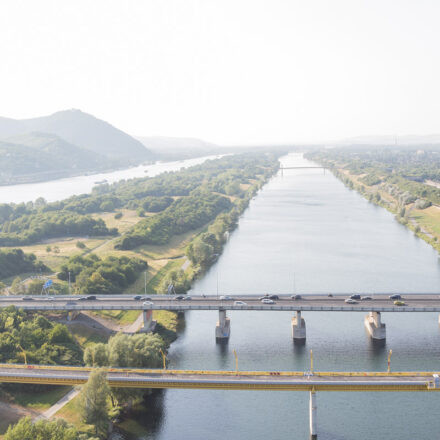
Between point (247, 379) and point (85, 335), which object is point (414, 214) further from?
point (247, 379)

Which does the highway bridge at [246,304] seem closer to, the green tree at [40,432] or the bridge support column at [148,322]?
the bridge support column at [148,322]

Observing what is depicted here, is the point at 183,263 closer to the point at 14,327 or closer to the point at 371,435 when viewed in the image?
the point at 14,327

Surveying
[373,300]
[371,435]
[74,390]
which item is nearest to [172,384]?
[74,390]

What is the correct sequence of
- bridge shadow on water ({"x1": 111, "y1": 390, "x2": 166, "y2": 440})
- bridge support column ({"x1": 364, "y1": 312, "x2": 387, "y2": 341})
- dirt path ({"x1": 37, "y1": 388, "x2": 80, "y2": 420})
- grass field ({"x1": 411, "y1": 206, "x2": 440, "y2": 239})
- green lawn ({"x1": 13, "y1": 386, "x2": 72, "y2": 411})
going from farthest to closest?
1. grass field ({"x1": 411, "y1": 206, "x2": 440, "y2": 239})
2. bridge support column ({"x1": 364, "y1": 312, "x2": 387, "y2": 341})
3. green lawn ({"x1": 13, "y1": 386, "x2": 72, "y2": 411})
4. dirt path ({"x1": 37, "y1": 388, "x2": 80, "y2": 420})
5. bridge shadow on water ({"x1": 111, "y1": 390, "x2": 166, "y2": 440})

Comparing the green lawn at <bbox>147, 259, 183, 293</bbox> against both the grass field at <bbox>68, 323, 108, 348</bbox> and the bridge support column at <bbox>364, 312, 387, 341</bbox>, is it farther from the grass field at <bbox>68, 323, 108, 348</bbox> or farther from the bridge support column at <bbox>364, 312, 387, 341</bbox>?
the bridge support column at <bbox>364, 312, 387, 341</bbox>

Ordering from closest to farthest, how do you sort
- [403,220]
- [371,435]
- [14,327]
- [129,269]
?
[371,435]
[14,327]
[129,269]
[403,220]

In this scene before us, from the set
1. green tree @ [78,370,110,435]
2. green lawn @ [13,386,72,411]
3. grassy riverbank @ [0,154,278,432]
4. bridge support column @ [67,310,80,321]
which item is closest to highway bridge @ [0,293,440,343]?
bridge support column @ [67,310,80,321]

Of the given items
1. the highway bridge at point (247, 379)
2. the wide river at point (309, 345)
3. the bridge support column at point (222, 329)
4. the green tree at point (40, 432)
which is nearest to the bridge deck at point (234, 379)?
the highway bridge at point (247, 379)
